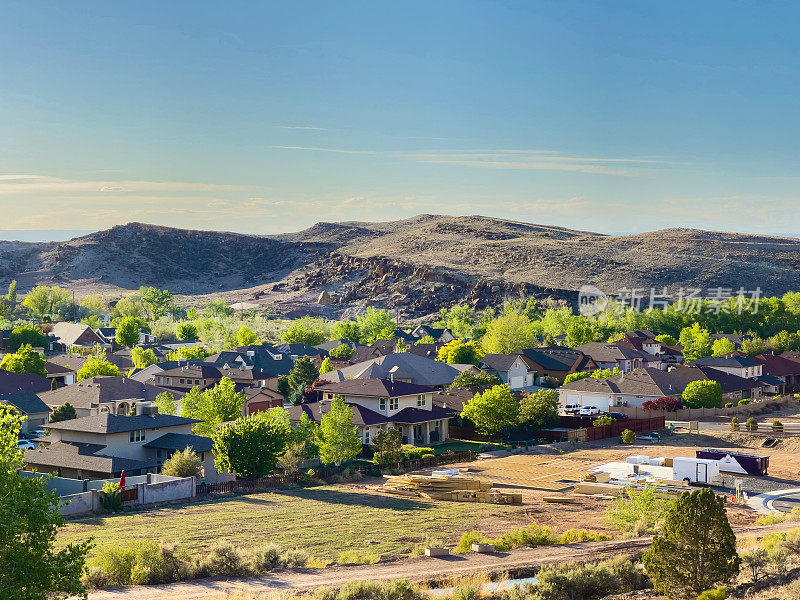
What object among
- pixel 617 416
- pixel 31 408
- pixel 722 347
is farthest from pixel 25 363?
pixel 722 347

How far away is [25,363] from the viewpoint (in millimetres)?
86062

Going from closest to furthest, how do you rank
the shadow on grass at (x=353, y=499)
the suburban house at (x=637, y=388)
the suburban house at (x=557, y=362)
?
the shadow on grass at (x=353, y=499) → the suburban house at (x=637, y=388) → the suburban house at (x=557, y=362)

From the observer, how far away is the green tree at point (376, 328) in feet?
436

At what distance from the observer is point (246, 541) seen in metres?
34.2

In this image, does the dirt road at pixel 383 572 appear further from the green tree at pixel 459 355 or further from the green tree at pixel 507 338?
the green tree at pixel 507 338

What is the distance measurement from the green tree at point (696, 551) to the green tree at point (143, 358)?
80.7m

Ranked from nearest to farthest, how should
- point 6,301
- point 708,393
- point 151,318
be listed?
point 708,393, point 151,318, point 6,301

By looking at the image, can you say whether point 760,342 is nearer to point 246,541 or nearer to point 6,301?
point 246,541

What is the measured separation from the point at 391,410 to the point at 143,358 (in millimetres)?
42919

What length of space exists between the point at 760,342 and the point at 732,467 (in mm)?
76376

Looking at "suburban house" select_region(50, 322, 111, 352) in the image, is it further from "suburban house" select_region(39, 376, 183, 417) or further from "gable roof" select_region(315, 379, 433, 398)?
"gable roof" select_region(315, 379, 433, 398)

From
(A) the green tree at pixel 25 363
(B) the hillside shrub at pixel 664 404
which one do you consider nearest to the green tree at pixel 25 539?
(B) the hillside shrub at pixel 664 404

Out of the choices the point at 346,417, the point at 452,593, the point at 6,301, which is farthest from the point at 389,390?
the point at 6,301

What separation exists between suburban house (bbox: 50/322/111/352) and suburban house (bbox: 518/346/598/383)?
187 feet
